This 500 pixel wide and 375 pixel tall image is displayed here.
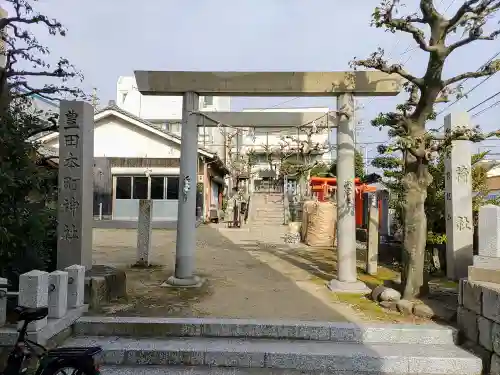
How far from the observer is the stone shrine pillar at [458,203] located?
9242mm

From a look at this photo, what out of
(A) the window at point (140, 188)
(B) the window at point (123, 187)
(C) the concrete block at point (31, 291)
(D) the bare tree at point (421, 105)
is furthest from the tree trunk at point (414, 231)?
(B) the window at point (123, 187)

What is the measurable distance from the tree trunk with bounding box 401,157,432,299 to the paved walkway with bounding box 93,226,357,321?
115 centimetres

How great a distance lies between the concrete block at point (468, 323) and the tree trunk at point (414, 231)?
1017mm

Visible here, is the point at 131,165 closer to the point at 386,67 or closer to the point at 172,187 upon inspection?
the point at 172,187

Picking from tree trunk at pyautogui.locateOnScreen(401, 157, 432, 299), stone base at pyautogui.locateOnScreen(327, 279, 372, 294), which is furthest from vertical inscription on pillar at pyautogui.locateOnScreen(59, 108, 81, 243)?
tree trunk at pyautogui.locateOnScreen(401, 157, 432, 299)

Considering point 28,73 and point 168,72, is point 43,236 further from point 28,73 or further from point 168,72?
point 168,72

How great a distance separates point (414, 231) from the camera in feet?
23.3

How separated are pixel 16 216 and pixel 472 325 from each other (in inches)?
249

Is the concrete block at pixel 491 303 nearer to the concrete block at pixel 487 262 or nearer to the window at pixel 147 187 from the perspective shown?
the concrete block at pixel 487 262

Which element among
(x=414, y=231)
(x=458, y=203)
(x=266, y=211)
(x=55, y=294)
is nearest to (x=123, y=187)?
(x=266, y=211)

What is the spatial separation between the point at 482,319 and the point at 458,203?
466 centimetres

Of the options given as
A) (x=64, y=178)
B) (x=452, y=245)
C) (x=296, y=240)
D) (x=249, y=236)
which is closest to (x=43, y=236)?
(x=64, y=178)

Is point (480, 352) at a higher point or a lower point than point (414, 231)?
lower

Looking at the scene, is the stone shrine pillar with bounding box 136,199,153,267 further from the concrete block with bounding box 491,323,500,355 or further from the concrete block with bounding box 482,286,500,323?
the concrete block with bounding box 491,323,500,355
